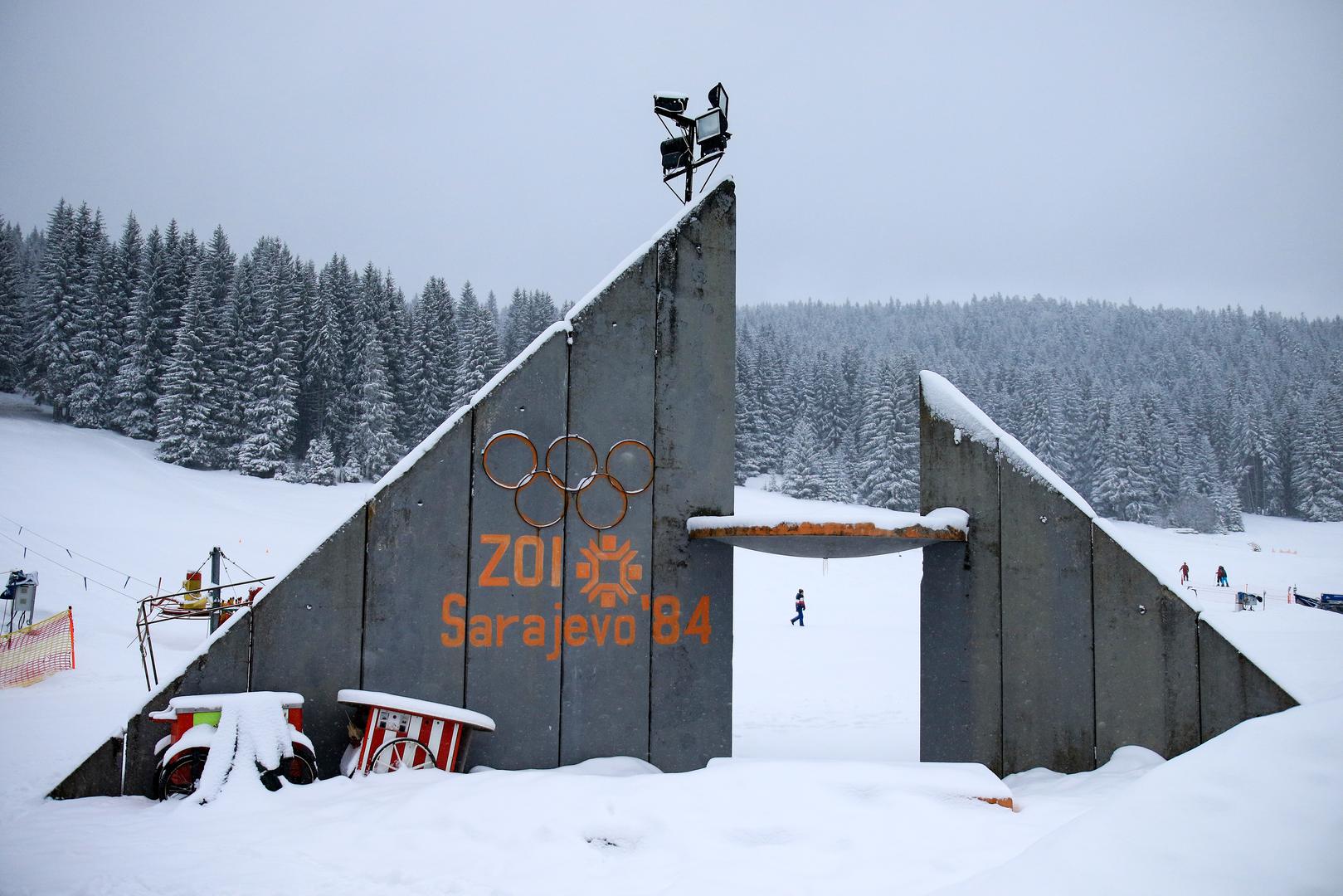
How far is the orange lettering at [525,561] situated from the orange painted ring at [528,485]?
116 millimetres

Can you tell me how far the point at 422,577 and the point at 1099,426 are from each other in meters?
71.5

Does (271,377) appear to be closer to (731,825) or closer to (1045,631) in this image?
(1045,631)

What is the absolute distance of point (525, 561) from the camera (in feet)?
23.5

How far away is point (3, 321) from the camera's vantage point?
133ft

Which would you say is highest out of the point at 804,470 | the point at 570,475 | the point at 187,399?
the point at 187,399

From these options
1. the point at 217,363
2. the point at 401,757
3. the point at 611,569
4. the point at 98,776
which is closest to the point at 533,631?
the point at 611,569

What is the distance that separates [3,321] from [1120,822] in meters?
50.4

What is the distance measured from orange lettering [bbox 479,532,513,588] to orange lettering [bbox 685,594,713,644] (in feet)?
5.26

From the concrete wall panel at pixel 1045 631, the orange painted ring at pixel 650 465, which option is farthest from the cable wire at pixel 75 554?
the concrete wall panel at pixel 1045 631

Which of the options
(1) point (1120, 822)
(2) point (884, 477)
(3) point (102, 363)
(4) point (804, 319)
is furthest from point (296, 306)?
(4) point (804, 319)

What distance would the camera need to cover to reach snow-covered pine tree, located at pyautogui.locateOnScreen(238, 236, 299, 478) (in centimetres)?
4844

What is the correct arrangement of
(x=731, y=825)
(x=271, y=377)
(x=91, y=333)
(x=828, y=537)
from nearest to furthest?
(x=731, y=825) → (x=828, y=537) → (x=91, y=333) → (x=271, y=377)

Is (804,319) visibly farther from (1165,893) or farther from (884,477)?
(1165,893)

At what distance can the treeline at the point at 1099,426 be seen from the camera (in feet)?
186
